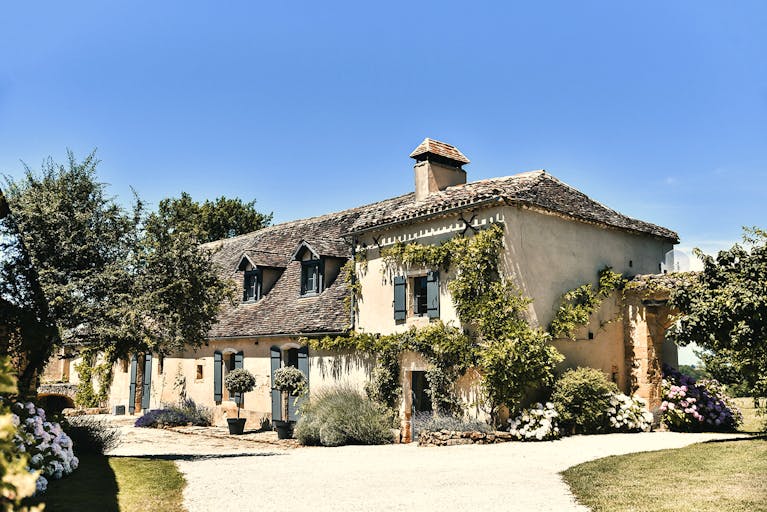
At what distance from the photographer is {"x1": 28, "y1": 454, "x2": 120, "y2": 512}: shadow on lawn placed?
798cm

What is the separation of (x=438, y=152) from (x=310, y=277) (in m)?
6.22

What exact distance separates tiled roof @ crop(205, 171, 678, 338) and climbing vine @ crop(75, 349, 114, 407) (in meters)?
7.34

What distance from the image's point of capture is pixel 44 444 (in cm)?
957

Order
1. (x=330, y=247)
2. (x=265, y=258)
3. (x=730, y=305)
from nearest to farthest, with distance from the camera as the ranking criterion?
1. (x=730, y=305)
2. (x=330, y=247)
3. (x=265, y=258)

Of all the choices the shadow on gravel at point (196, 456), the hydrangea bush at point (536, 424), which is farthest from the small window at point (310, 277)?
the hydrangea bush at point (536, 424)

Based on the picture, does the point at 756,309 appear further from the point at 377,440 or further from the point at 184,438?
the point at 184,438

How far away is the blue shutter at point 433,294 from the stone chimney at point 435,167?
9.64ft

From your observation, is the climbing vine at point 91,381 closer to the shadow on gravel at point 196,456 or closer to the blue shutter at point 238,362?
the blue shutter at point 238,362

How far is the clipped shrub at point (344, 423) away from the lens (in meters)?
16.5

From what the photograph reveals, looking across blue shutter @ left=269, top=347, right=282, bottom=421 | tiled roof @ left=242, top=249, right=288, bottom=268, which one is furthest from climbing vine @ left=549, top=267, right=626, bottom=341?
tiled roof @ left=242, top=249, right=288, bottom=268

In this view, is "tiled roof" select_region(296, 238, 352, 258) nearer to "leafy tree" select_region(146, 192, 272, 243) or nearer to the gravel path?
the gravel path

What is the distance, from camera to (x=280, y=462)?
1316 cm

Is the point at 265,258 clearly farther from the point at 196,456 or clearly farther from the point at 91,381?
the point at 91,381

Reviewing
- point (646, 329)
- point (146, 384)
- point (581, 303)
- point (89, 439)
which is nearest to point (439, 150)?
point (581, 303)
